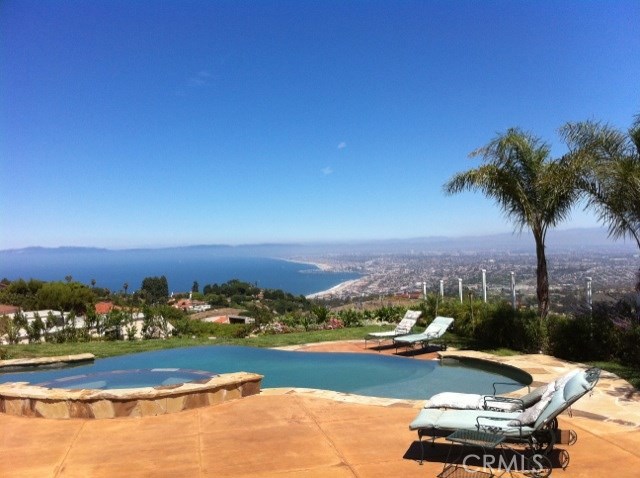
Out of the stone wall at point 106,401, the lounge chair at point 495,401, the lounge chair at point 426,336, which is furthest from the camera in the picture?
the lounge chair at point 426,336

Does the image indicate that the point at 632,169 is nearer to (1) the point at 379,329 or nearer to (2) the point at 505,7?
(2) the point at 505,7

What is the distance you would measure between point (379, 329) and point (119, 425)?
10680mm

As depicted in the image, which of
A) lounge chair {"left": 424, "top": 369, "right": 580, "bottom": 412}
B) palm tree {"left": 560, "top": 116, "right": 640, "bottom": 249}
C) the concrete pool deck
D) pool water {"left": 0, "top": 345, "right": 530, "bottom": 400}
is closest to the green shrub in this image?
pool water {"left": 0, "top": 345, "right": 530, "bottom": 400}

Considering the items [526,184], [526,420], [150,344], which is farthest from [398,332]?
[526,420]

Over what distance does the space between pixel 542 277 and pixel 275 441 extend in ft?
31.7

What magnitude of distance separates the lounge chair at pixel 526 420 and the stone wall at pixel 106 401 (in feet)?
11.1

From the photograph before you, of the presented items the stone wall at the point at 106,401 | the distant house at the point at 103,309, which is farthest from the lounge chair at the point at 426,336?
the distant house at the point at 103,309

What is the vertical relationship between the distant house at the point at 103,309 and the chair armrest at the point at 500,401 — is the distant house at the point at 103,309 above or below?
below

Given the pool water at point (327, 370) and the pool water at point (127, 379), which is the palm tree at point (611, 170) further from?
the pool water at point (127, 379)

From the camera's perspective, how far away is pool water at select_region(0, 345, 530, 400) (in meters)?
9.09

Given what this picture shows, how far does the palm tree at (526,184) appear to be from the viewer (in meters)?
12.3

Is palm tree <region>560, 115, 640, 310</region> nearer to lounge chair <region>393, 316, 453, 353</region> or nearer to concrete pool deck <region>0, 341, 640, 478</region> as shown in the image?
lounge chair <region>393, 316, 453, 353</region>

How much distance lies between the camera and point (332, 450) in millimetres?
5230

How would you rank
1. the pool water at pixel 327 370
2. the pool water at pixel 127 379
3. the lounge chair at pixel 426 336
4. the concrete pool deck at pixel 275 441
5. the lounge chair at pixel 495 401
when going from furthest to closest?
the lounge chair at pixel 426 336
the pool water at pixel 127 379
the pool water at pixel 327 370
the lounge chair at pixel 495 401
the concrete pool deck at pixel 275 441
